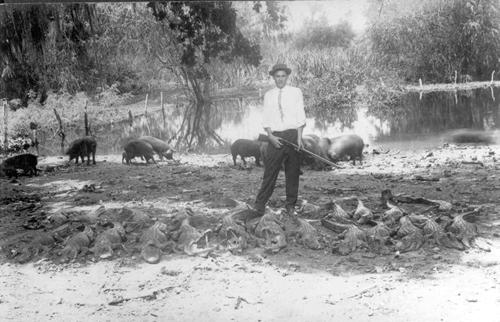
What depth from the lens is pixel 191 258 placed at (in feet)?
10.2

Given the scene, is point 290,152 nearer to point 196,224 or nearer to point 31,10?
point 196,224

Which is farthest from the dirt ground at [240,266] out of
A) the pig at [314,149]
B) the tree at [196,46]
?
the tree at [196,46]

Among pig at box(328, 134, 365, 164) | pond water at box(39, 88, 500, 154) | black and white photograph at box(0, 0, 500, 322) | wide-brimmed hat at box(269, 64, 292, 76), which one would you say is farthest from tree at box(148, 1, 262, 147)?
pig at box(328, 134, 365, 164)

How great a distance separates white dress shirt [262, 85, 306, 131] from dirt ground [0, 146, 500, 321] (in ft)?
1.23

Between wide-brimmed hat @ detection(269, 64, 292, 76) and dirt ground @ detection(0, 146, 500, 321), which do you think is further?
wide-brimmed hat @ detection(269, 64, 292, 76)

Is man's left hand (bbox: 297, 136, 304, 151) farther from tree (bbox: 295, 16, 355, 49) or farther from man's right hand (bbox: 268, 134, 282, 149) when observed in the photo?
tree (bbox: 295, 16, 355, 49)

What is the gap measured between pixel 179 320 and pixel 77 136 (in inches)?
60.6

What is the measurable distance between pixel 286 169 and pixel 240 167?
1.17 feet

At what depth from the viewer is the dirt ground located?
109 inches

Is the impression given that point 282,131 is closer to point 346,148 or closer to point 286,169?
point 286,169

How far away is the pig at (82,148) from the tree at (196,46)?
624 mm

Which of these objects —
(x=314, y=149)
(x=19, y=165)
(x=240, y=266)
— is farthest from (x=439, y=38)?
(x=19, y=165)

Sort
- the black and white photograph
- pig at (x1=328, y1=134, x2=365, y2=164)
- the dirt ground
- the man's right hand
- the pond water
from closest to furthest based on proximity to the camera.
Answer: the dirt ground < the black and white photograph < the man's right hand < the pond water < pig at (x1=328, y1=134, x2=365, y2=164)

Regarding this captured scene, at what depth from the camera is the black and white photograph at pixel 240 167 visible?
2.89 meters
